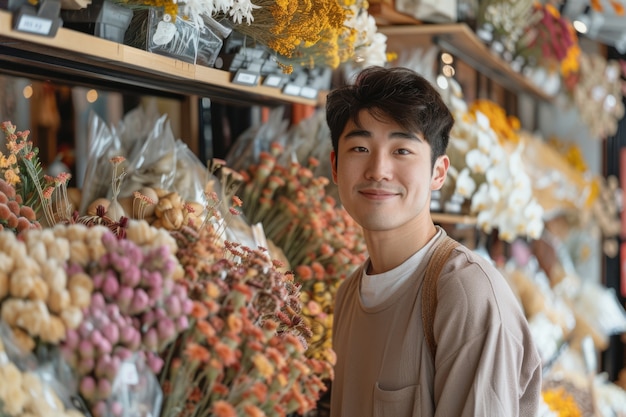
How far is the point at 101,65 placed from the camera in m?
1.63

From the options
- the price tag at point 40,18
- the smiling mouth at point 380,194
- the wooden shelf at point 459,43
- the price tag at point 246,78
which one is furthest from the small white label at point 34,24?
the wooden shelf at point 459,43

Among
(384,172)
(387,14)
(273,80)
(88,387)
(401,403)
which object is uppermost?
(387,14)

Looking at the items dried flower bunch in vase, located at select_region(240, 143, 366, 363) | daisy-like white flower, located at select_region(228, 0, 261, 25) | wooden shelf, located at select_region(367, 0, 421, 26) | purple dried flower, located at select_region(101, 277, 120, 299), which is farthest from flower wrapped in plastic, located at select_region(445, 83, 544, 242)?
purple dried flower, located at select_region(101, 277, 120, 299)

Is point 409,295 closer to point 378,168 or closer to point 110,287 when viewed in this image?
point 378,168

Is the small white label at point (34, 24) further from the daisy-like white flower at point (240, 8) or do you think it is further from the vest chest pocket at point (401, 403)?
the vest chest pocket at point (401, 403)

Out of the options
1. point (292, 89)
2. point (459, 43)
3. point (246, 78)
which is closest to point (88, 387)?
point (246, 78)

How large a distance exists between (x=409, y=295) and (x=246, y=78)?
0.66 m

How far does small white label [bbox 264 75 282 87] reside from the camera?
2025 millimetres

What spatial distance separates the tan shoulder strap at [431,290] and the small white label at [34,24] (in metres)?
0.90

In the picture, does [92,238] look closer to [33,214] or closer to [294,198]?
[33,214]

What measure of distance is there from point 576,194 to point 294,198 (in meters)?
2.53

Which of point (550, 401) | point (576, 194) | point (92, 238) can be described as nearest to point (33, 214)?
point (92, 238)

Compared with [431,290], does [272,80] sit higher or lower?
higher

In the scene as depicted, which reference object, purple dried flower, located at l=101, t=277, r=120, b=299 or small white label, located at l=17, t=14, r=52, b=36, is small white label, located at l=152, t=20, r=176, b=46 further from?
purple dried flower, located at l=101, t=277, r=120, b=299
